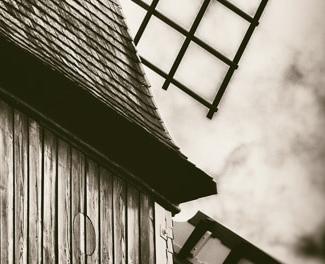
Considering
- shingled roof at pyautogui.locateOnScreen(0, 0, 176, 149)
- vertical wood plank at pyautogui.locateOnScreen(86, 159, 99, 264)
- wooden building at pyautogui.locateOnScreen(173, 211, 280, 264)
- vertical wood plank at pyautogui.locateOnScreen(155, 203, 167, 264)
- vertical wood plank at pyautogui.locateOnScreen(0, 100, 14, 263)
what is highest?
wooden building at pyautogui.locateOnScreen(173, 211, 280, 264)

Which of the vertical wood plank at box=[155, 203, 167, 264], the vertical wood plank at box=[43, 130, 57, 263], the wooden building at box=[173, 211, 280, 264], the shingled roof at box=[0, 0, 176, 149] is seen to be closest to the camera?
the vertical wood plank at box=[43, 130, 57, 263]

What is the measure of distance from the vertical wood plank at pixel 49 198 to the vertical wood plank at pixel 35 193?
0.05 metres

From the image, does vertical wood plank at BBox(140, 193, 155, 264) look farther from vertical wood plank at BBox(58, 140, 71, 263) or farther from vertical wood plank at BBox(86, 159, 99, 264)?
vertical wood plank at BBox(58, 140, 71, 263)

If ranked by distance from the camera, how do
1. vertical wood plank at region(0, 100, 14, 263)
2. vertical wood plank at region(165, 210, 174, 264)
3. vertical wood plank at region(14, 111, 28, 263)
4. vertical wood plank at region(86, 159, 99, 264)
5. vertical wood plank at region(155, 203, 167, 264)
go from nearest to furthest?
1. vertical wood plank at region(0, 100, 14, 263)
2. vertical wood plank at region(14, 111, 28, 263)
3. vertical wood plank at region(86, 159, 99, 264)
4. vertical wood plank at region(155, 203, 167, 264)
5. vertical wood plank at region(165, 210, 174, 264)

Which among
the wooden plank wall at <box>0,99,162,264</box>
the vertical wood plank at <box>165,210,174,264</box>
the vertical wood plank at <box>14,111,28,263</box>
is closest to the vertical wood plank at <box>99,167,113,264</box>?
the wooden plank wall at <box>0,99,162,264</box>

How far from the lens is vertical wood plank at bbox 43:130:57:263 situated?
18.7ft

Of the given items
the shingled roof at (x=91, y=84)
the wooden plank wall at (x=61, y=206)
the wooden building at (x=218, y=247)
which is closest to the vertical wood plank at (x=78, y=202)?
the wooden plank wall at (x=61, y=206)

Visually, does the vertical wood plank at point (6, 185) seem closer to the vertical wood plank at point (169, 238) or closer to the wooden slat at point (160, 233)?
the wooden slat at point (160, 233)

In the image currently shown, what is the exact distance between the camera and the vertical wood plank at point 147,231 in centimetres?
656

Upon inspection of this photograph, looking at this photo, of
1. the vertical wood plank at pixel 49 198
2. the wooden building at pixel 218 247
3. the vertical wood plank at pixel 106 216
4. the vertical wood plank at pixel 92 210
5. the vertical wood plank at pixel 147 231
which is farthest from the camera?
the wooden building at pixel 218 247

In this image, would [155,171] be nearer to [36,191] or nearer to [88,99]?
[88,99]

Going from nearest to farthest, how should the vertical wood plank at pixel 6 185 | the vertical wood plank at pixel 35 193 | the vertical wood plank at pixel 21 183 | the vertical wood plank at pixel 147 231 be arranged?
1. the vertical wood plank at pixel 6 185
2. the vertical wood plank at pixel 21 183
3. the vertical wood plank at pixel 35 193
4. the vertical wood plank at pixel 147 231

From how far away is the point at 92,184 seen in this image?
247 inches

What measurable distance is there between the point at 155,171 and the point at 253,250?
15.7 feet
